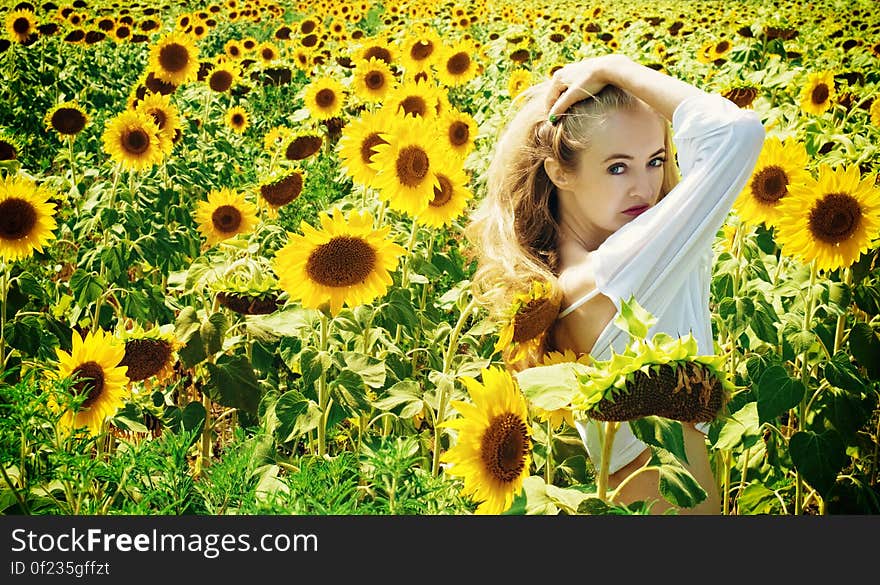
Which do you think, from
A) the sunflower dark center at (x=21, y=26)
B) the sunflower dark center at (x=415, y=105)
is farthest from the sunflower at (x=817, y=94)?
the sunflower dark center at (x=21, y=26)

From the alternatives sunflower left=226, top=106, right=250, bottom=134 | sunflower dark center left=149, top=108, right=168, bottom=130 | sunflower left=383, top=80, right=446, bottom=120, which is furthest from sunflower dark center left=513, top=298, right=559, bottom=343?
sunflower left=226, top=106, right=250, bottom=134

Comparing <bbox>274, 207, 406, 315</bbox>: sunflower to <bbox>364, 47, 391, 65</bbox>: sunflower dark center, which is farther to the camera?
<bbox>364, 47, 391, 65</bbox>: sunflower dark center

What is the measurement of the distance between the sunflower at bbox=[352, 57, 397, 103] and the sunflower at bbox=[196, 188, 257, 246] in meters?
0.73

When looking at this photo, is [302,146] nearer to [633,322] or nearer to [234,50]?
[633,322]

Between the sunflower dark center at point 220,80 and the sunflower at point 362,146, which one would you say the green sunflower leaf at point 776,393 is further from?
the sunflower dark center at point 220,80

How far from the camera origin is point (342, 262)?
1106 mm

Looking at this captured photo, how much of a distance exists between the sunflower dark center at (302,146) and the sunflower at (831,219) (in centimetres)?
94

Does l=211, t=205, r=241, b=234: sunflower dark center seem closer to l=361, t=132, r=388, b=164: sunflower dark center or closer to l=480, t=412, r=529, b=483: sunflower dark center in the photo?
l=361, t=132, r=388, b=164: sunflower dark center

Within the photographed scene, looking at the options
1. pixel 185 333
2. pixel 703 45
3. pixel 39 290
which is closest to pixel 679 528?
pixel 185 333

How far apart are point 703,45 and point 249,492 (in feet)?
7.93

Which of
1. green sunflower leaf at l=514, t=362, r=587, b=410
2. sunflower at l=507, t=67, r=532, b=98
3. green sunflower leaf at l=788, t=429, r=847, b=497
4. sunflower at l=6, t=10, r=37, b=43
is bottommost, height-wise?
green sunflower leaf at l=514, t=362, r=587, b=410

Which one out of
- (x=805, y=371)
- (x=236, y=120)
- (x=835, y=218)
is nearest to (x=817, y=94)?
(x=835, y=218)

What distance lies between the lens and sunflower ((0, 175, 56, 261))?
4.51ft

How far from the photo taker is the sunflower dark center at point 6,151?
64.0 inches
